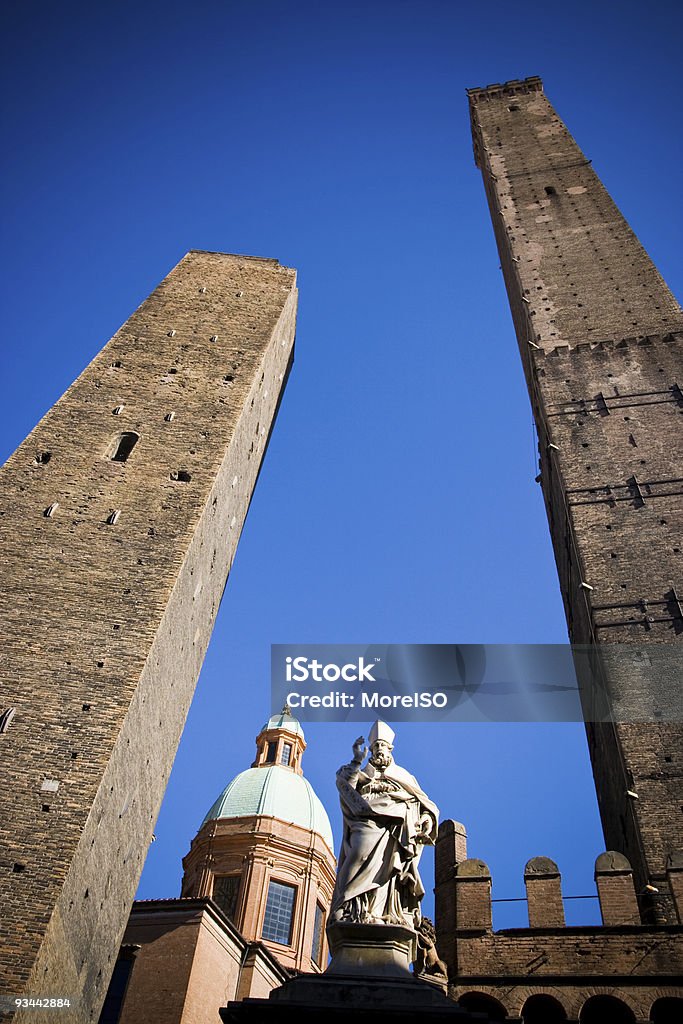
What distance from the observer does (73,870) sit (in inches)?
357

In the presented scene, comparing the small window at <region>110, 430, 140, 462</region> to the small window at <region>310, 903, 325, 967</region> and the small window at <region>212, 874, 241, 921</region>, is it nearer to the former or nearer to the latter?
the small window at <region>212, 874, 241, 921</region>

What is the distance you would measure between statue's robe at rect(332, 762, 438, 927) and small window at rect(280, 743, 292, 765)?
21.6 metres

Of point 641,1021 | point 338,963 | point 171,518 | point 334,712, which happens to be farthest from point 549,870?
point 171,518

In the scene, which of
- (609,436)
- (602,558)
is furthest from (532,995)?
(609,436)

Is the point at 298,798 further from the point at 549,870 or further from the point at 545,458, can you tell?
the point at 549,870

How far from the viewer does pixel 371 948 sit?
512 cm

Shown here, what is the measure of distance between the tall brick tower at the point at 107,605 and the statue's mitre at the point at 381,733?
4540mm

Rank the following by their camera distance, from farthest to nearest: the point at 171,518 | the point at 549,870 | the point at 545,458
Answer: the point at 545,458 < the point at 171,518 < the point at 549,870

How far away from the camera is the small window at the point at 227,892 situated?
20.0 metres

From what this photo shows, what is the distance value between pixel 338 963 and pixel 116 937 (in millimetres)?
6977

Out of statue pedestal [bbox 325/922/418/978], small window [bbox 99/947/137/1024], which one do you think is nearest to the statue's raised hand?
statue pedestal [bbox 325/922/418/978]

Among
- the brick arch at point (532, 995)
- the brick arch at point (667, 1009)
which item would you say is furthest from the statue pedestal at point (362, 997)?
the brick arch at point (667, 1009)

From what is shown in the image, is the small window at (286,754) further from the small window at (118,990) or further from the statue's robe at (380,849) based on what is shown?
the statue's robe at (380,849)

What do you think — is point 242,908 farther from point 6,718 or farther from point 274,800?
point 6,718
